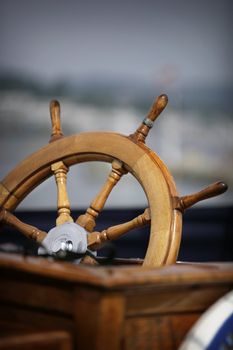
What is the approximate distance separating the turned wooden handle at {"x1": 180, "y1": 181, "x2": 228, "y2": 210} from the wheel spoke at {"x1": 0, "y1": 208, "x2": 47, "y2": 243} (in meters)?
0.32

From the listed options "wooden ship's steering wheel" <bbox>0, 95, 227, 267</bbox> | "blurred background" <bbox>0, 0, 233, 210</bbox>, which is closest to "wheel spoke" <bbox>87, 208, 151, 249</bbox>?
"wooden ship's steering wheel" <bbox>0, 95, 227, 267</bbox>

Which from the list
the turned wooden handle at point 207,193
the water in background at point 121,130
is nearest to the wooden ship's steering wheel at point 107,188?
the turned wooden handle at point 207,193

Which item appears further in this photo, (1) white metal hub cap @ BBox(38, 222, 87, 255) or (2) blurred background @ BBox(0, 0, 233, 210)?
(2) blurred background @ BBox(0, 0, 233, 210)

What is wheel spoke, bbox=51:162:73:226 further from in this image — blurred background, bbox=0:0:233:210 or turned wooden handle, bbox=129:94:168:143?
blurred background, bbox=0:0:233:210

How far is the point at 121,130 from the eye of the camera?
230 centimetres

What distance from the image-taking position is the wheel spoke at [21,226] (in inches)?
50.0

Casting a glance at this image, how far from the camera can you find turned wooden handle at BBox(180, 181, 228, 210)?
3.47 feet

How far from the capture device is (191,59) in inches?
92.7

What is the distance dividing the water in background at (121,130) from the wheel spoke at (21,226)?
928 mm

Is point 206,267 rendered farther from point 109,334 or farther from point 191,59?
point 191,59

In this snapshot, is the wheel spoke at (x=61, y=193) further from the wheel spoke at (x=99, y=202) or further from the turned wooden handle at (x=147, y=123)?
the turned wooden handle at (x=147, y=123)

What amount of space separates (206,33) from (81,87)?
511mm

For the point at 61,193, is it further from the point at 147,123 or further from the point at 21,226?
the point at 147,123

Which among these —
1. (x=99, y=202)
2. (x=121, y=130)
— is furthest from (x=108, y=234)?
(x=121, y=130)
